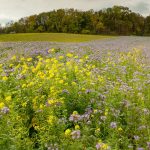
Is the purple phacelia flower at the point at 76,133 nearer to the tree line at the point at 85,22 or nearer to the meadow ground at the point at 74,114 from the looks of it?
the meadow ground at the point at 74,114

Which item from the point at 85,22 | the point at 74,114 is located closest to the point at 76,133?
the point at 74,114

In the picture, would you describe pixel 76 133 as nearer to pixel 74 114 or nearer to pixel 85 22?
pixel 74 114

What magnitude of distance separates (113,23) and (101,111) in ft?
220

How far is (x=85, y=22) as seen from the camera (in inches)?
2628

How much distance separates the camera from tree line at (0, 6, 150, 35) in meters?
65.8

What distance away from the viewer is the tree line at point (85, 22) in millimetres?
65812

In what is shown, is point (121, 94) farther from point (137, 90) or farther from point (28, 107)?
point (28, 107)

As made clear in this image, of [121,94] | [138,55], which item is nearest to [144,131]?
[121,94]

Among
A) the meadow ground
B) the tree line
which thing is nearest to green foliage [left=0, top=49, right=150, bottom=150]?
the meadow ground

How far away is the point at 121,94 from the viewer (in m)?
6.72

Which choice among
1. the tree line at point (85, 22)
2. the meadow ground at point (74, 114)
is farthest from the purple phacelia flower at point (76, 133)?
the tree line at point (85, 22)

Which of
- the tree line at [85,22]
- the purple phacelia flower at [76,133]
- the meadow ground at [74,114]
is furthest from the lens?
the tree line at [85,22]

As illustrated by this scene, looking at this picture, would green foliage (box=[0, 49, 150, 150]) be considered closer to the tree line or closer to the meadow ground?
the meadow ground

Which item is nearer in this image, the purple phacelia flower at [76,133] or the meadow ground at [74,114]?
the purple phacelia flower at [76,133]
